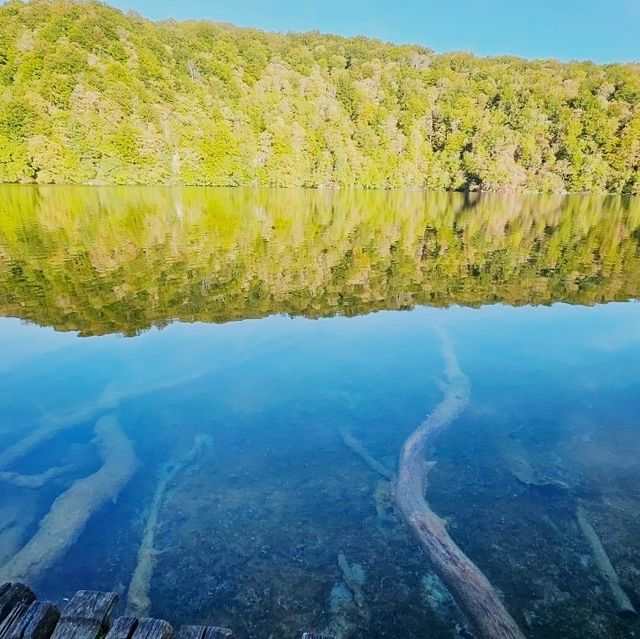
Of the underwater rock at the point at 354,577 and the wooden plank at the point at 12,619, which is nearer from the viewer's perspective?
the wooden plank at the point at 12,619

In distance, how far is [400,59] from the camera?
178750 millimetres

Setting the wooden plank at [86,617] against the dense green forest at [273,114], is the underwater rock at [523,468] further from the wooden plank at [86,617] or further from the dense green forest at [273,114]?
the dense green forest at [273,114]

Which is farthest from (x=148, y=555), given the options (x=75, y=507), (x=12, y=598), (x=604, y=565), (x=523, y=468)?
(x=523, y=468)

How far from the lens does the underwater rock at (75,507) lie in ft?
16.8

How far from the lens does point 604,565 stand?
513 centimetres

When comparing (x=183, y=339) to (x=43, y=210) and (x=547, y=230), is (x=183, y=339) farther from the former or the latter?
(x=43, y=210)

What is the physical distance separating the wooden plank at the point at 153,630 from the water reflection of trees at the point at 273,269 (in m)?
10.0

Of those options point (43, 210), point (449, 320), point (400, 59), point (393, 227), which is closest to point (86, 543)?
point (449, 320)

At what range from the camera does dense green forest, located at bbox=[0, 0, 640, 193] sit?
94.9 m

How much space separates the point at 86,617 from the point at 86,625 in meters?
0.06

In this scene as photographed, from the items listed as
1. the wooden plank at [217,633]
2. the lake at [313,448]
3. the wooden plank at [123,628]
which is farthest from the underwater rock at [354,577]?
the wooden plank at [123,628]

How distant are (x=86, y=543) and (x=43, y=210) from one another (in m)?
43.2

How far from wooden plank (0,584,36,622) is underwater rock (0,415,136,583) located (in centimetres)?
139

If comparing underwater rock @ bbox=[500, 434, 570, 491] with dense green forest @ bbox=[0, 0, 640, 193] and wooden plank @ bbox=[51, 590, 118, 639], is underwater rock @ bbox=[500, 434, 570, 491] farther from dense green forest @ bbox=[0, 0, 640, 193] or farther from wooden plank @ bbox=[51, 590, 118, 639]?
dense green forest @ bbox=[0, 0, 640, 193]
